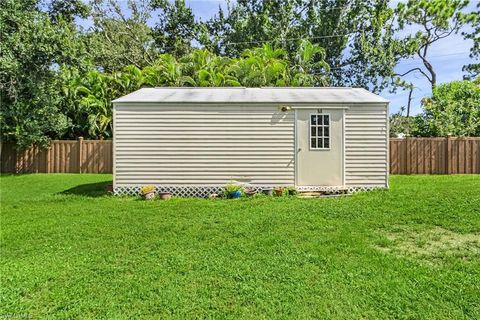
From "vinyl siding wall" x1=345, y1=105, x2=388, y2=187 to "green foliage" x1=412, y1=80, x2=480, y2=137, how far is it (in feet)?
23.4

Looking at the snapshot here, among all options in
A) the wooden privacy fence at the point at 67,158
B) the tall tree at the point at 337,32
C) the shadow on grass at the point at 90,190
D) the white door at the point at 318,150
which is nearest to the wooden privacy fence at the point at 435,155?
the white door at the point at 318,150

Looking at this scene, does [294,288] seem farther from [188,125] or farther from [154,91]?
[154,91]

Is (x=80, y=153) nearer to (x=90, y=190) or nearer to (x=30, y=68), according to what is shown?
(x=30, y=68)

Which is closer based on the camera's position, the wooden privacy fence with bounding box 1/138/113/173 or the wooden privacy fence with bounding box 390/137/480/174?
the wooden privacy fence with bounding box 390/137/480/174

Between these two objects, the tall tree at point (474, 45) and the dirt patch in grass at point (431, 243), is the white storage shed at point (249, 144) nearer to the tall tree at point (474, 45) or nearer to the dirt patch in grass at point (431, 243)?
the dirt patch in grass at point (431, 243)

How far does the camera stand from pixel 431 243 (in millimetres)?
4582

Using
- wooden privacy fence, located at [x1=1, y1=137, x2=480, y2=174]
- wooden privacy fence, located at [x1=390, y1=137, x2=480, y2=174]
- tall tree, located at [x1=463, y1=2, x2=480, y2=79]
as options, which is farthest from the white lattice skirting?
tall tree, located at [x1=463, y1=2, x2=480, y2=79]

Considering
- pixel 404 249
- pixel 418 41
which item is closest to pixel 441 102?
pixel 418 41

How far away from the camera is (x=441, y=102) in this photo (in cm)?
1487

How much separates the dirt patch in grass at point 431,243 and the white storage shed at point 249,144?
370 centimetres

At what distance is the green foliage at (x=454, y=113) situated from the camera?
1420cm

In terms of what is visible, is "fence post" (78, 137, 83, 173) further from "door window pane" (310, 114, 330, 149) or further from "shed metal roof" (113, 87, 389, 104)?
"door window pane" (310, 114, 330, 149)

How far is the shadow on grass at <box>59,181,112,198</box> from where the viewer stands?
904 centimetres

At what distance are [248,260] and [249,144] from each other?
4956 mm
